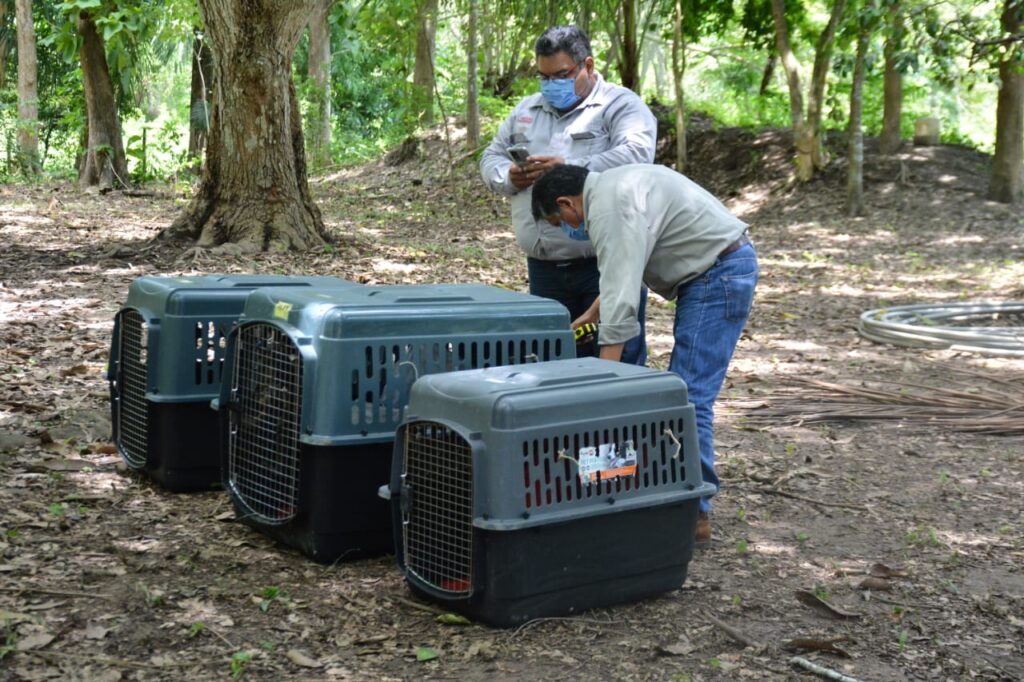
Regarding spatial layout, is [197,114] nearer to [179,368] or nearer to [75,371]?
[75,371]

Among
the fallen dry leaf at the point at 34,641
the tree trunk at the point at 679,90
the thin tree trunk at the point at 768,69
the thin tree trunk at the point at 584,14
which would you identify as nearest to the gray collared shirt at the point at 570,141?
the fallen dry leaf at the point at 34,641

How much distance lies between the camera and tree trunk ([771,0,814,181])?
49.2 ft

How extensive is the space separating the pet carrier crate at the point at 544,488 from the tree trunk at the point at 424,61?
14.5 metres

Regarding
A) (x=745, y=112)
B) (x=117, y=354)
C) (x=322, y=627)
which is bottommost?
(x=322, y=627)

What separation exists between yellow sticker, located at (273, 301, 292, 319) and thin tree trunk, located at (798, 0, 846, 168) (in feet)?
40.5

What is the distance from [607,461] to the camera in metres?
3.25

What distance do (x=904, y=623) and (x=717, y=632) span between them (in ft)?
2.00

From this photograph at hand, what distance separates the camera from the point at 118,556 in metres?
3.80

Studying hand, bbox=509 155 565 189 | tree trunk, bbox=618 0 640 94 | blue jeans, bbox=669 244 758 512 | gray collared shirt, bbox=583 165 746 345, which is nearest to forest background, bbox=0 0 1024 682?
tree trunk, bbox=618 0 640 94

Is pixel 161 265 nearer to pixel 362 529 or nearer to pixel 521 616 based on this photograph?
pixel 362 529

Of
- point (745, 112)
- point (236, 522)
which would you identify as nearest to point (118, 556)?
point (236, 522)

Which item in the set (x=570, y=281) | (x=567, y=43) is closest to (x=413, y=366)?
(x=570, y=281)

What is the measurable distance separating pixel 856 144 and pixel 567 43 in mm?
10396

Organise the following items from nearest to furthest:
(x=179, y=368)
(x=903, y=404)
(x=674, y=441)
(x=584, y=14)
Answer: (x=674, y=441) < (x=179, y=368) < (x=903, y=404) < (x=584, y=14)
